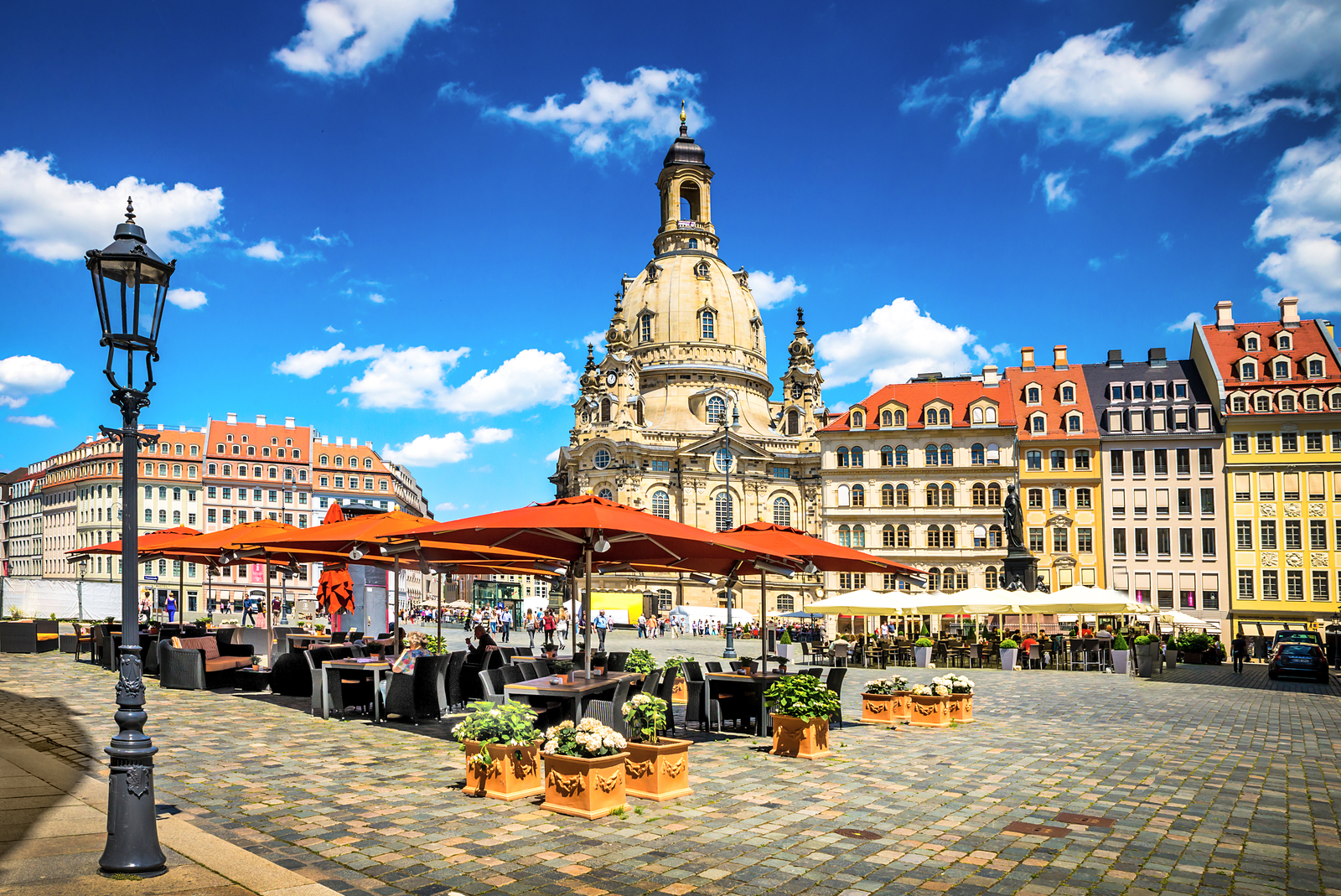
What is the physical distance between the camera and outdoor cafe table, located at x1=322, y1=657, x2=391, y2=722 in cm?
1504

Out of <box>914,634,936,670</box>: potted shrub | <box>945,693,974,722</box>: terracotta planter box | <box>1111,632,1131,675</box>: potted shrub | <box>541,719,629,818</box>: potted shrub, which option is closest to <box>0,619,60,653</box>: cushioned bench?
<box>945,693,974,722</box>: terracotta planter box

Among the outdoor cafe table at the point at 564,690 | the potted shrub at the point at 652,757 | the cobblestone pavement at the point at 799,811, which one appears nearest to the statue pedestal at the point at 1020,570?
the cobblestone pavement at the point at 799,811

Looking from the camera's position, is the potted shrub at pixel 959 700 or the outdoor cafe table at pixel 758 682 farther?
the potted shrub at pixel 959 700

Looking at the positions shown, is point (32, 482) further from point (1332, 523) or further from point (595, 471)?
point (1332, 523)

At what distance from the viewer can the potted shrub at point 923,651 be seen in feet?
109

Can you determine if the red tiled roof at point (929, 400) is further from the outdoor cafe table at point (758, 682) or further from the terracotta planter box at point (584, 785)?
the terracotta planter box at point (584, 785)

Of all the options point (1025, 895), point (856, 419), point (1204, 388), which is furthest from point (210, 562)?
point (1204, 388)

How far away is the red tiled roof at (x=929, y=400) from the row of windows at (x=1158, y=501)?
8.30 m

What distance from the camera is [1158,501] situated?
222 ft

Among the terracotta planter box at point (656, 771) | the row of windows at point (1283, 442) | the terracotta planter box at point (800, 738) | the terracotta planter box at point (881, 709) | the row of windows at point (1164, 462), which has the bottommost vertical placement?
the terracotta planter box at point (881, 709)

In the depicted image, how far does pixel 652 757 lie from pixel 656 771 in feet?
0.43

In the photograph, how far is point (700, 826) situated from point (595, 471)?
280 feet

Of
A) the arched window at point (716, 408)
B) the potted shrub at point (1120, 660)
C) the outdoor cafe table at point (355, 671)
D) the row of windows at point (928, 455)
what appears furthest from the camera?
the arched window at point (716, 408)

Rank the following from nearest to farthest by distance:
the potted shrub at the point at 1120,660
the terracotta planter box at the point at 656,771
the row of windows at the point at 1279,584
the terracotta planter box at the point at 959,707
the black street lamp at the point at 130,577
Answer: the black street lamp at the point at 130,577
the terracotta planter box at the point at 656,771
the terracotta planter box at the point at 959,707
the potted shrub at the point at 1120,660
the row of windows at the point at 1279,584
